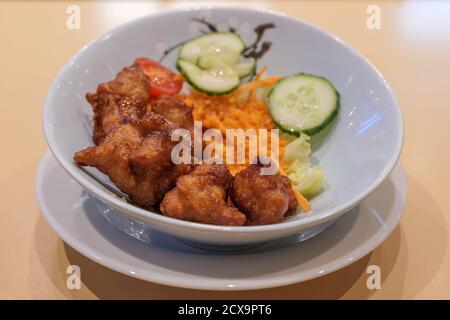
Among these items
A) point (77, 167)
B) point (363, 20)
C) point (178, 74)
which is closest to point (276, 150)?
point (178, 74)

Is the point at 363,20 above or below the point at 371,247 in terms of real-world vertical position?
above

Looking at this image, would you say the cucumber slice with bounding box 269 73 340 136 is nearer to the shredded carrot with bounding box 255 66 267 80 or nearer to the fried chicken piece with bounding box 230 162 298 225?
the shredded carrot with bounding box 255 66 267 80

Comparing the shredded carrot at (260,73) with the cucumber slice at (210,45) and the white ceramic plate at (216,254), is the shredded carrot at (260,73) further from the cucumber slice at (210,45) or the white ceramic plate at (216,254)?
the white ceramic plate at (216,254)

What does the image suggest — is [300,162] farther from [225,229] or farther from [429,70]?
[429,70]

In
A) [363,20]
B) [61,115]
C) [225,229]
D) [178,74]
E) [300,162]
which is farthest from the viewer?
[363,20]

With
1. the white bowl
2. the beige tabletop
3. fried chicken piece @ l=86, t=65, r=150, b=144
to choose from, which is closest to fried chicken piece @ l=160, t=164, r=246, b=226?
the white bowl
